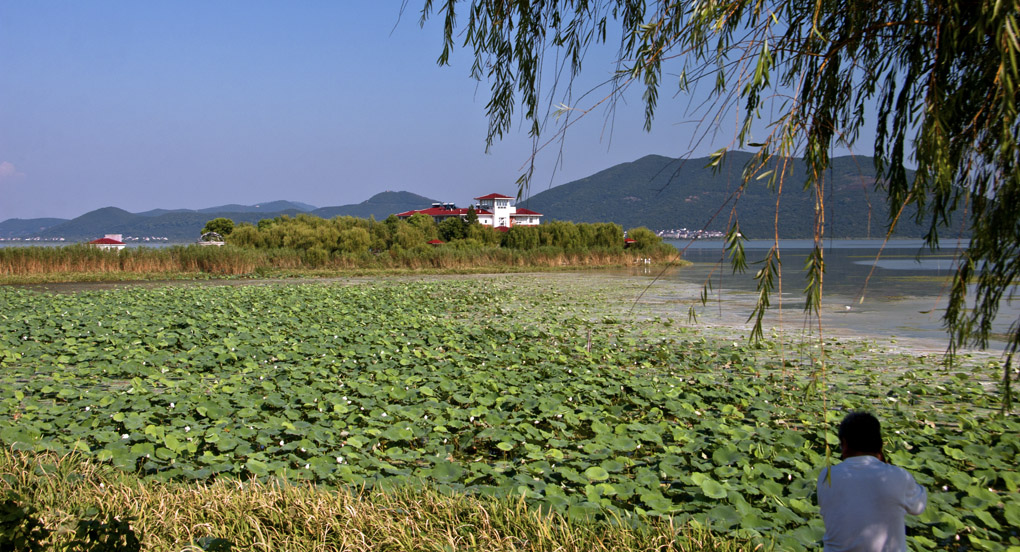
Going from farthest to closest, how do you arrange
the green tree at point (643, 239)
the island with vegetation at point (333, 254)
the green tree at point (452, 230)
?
the green tree at point (452, 230) < the green tree at point (643, 239) < the island with vegetation at point (333, 254)

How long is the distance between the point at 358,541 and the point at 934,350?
7726 mm

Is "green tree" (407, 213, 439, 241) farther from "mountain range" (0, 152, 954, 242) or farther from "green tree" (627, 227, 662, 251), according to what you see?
"green tree" (627, 227, 662, 251)

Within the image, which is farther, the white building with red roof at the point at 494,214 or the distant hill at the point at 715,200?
the white building with red roof at the point at 494,214

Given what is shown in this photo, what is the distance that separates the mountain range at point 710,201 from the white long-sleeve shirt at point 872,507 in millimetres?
737

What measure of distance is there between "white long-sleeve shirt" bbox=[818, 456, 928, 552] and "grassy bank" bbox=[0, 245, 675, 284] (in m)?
22.5

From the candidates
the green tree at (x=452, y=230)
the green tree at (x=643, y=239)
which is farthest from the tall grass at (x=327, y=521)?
the green tree at (x=452, y=230)

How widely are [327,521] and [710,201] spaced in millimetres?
6366

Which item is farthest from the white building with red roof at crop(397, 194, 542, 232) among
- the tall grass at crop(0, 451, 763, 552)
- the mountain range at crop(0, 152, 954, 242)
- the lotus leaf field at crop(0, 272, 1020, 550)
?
the tall grass at crop(0, 451, 763, 552)

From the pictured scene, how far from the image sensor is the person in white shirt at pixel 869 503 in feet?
6.74

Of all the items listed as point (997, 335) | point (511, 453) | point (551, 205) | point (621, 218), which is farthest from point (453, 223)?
point (551, 205)

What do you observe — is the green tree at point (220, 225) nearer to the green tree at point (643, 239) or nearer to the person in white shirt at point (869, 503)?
the green tree at point (643, 239)

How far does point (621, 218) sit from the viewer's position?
8625 cm

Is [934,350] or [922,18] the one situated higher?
[922,18]

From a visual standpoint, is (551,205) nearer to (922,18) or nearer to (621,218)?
(621,218)
